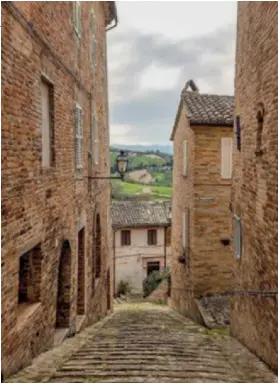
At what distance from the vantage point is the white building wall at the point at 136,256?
114 ft

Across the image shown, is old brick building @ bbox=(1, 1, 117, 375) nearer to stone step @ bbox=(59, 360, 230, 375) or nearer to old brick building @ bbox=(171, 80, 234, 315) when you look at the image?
stone step @ bbox=(59, 360, 230, 375)

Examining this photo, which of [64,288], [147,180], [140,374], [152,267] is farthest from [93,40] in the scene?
[147,180]

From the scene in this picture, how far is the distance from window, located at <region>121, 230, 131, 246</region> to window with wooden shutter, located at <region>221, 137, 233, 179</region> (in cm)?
2072

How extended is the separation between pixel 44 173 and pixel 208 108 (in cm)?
956

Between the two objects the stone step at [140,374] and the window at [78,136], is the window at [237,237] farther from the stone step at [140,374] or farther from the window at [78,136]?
the window at [78,136]

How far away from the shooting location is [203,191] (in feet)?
48.2

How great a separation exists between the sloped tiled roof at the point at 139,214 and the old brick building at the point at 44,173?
2163cm

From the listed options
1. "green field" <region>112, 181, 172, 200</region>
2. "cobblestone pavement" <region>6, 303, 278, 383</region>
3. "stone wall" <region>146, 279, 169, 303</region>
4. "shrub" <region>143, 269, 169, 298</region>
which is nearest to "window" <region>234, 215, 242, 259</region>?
"cobblestone pavement" <region>6, 303, 278, 383</region>

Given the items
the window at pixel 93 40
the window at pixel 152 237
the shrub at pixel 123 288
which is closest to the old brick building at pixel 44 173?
the window at pixel 93 40

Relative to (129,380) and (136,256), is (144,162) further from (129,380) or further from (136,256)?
(129,380)

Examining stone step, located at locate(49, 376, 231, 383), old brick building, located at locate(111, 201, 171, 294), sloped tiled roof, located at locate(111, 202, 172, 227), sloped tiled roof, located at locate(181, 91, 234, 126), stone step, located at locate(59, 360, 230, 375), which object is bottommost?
old brick building, located at locate(111, 201, 171, 294)

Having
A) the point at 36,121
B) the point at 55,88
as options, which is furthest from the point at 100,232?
the point at 36,121

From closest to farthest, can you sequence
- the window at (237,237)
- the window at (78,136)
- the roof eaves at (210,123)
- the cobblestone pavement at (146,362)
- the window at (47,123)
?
1. the cobblestone pavement at (146,362)
2. the window at (47,123)
3. the window at (237,237)
4. the window at (78,136)
5. the roof eaves at (210,123)

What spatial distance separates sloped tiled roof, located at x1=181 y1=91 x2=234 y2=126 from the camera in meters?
14.2
